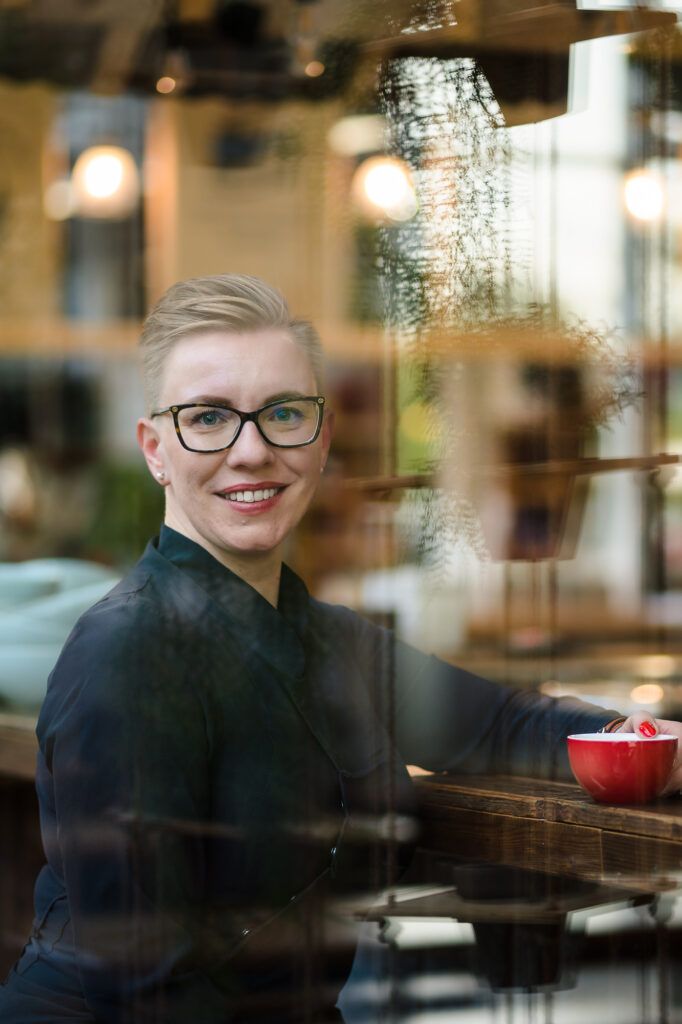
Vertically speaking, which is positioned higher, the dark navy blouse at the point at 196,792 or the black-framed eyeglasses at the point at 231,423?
the black-framed eyeglasses at the point at 231,423

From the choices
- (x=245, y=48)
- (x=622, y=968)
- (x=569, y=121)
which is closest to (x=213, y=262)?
(x=569, y=121)

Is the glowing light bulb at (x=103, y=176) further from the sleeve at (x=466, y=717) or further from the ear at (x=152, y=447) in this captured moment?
the sleeve at (x=466, y=717)

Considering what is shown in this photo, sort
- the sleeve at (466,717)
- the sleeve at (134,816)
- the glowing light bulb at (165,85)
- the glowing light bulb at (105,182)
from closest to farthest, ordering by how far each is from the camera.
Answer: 1. the sleeve at (134,816)
2. the sleeve at (466,717)
3. the glowing light bulb at (165,85)
4. the glowing light bulb at (105,182)

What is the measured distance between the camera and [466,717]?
3.47ft

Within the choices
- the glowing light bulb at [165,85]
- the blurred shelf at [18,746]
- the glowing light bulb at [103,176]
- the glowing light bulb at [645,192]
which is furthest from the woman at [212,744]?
the glowing light bulb at [103,176]

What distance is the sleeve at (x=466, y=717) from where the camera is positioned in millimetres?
1023

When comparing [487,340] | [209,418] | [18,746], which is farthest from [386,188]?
[18,746]

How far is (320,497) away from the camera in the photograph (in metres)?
0.98

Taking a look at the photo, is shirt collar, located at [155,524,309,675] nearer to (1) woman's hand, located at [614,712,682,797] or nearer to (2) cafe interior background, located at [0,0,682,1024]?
(2) cafe interior background, located at [0,0,682,1024]

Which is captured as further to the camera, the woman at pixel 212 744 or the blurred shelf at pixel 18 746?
the blurred shelf at pixel 18 746

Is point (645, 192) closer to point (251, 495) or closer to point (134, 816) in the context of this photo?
point (251, 495)

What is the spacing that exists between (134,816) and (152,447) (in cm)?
26

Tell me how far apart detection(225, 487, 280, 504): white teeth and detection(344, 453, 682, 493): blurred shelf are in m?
0.08

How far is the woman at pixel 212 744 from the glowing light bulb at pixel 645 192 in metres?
0.28
